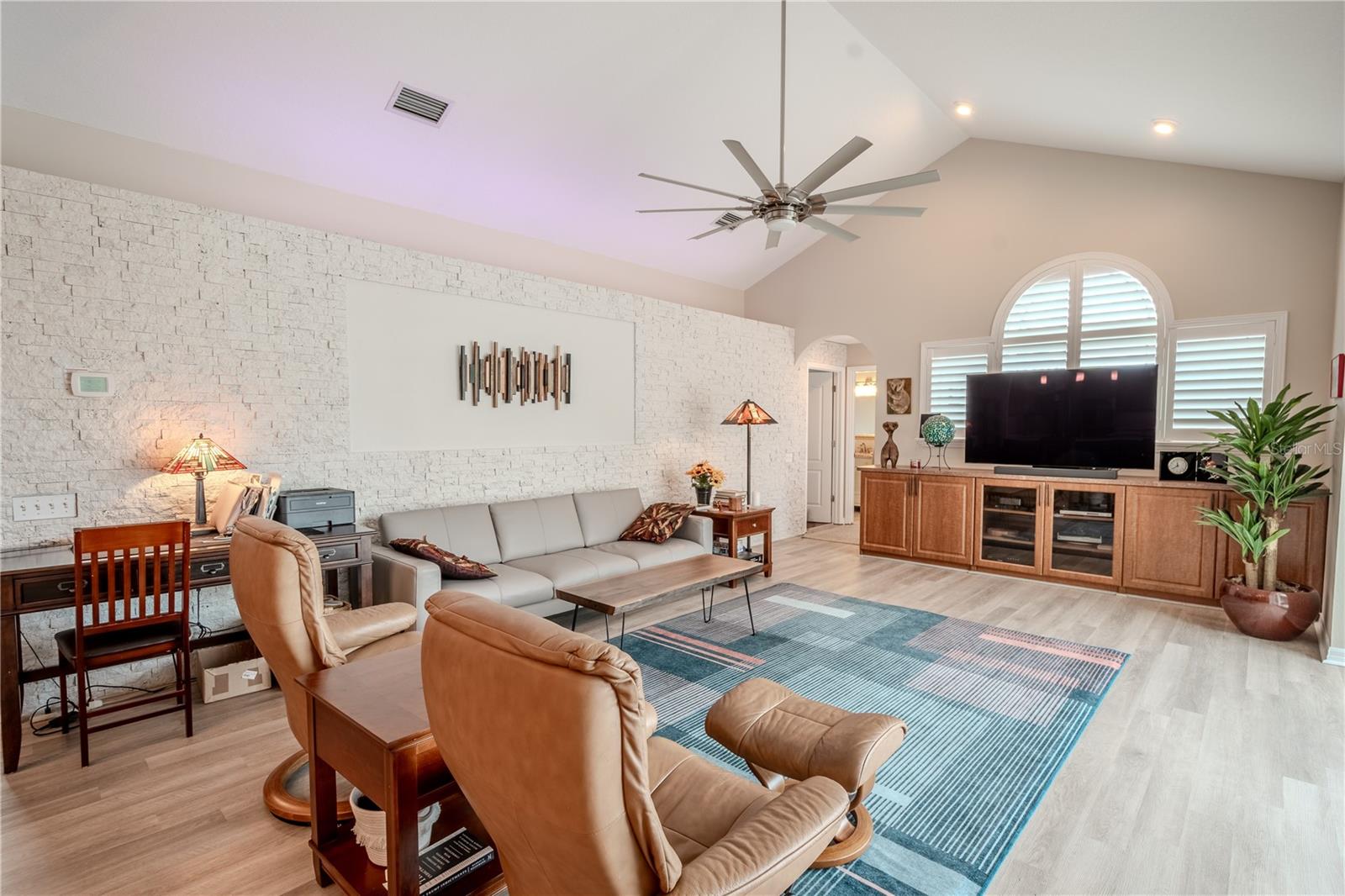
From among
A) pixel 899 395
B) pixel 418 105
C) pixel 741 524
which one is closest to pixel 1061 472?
pixel 899 395

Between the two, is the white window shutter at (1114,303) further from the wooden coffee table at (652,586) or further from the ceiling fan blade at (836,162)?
the wooden coffee table at (652,586)

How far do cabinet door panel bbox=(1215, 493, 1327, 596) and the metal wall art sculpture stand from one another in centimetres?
534

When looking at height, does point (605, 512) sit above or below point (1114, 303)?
below

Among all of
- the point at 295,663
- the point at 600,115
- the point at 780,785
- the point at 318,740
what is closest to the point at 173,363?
the point at 295,663

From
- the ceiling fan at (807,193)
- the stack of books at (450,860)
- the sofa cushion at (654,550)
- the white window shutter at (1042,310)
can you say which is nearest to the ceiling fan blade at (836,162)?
the ceiling fan at (807,193)

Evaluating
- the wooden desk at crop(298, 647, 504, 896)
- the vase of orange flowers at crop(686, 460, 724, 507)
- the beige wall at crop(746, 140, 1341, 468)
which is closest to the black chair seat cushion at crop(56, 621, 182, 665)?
the wooden desk at crop(298, 647, 504, 896)

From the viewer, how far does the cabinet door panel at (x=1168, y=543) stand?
4.81 meters

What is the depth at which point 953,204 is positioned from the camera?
6.24 metres

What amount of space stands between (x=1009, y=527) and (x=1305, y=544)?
1892 millimetres

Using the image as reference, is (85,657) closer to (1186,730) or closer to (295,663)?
(295,663)

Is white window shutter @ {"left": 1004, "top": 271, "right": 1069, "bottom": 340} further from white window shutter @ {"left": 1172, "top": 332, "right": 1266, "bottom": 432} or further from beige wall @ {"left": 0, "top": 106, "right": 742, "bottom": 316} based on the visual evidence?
beige wall @ {"left": 0, "top": 106, "right": 742, "bottom": 316}

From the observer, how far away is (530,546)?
4684 mm

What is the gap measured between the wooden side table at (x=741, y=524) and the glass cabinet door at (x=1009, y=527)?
1965 millimetres

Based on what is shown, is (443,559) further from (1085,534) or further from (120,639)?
(1085,534)
